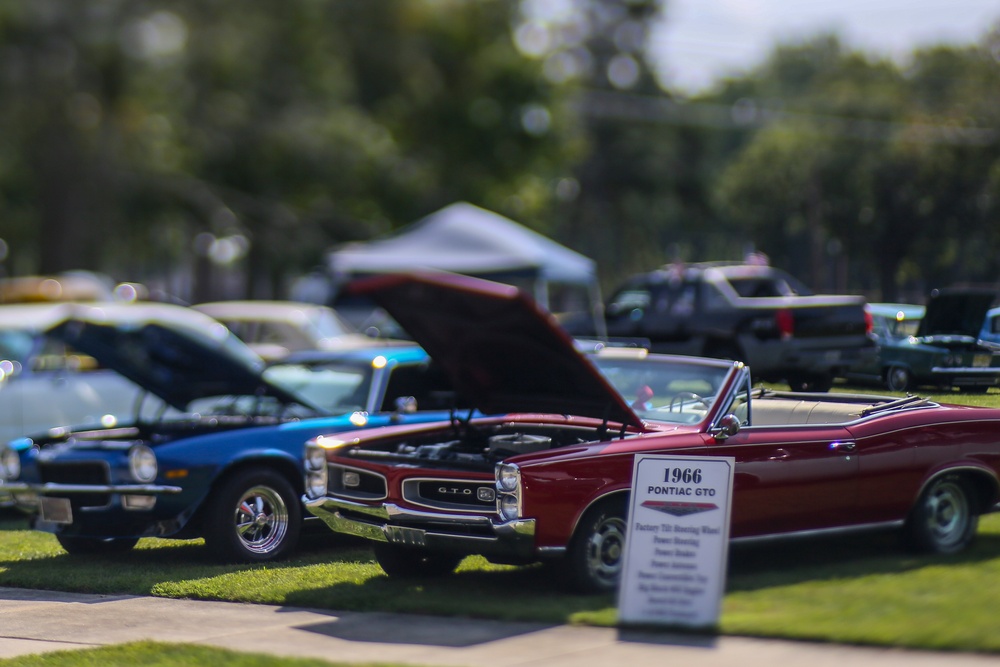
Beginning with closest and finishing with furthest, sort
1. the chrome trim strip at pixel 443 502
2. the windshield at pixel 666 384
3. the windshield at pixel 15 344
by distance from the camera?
the chrome trim strip at pixel 443 502 < the windshield at pixel 666 384 < the windshield at pixel 15 344

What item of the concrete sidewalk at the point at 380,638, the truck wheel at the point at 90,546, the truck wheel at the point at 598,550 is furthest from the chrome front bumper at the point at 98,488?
the truck wheel at the point at 598,550

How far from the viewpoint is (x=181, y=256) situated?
7338 centimetres

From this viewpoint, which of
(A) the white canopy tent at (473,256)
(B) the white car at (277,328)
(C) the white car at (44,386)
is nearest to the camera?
(C) the white car at (44,386)

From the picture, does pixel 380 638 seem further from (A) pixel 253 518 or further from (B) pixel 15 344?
(B) pixel 15 344

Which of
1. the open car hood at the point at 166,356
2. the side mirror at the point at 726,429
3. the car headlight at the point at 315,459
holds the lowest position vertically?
the car headlight at the point at 315,459

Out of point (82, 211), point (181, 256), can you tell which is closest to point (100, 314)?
point (82, 211)

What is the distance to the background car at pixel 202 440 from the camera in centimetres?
908

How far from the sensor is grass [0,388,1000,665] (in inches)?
251

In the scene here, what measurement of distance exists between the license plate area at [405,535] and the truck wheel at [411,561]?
2.17 ft

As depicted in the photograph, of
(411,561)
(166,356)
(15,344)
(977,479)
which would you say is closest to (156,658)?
(411,561)

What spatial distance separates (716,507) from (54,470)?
512cm

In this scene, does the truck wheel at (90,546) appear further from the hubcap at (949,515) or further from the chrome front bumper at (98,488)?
the hubcap at (949,515)

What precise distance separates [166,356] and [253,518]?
231 cm

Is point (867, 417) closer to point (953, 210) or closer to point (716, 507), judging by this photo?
point (716, 507)
